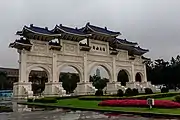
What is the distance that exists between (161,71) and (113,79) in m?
30.9

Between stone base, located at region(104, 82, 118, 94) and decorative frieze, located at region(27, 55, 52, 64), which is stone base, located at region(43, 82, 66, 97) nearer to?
decorative frieze, located at region(27, 55, 52, 64)

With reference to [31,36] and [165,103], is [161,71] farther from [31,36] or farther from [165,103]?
[165,103]

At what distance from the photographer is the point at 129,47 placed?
56.9m

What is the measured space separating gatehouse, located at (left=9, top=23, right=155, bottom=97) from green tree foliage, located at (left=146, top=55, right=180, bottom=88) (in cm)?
2073

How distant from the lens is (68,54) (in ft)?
140

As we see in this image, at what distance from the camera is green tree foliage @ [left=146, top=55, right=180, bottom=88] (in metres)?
70.8

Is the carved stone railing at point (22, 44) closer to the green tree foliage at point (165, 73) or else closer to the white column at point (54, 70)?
the white column at point (54, 70)

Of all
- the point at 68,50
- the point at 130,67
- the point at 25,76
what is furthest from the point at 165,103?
the point at 130,67

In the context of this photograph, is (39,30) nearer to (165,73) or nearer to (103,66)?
(103,66)

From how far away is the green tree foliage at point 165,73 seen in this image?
7081 centimetres

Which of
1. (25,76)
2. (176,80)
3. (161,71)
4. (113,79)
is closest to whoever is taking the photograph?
(25,76)

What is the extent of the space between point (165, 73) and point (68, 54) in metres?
41.0

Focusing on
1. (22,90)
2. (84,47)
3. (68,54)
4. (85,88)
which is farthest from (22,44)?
(85,88)

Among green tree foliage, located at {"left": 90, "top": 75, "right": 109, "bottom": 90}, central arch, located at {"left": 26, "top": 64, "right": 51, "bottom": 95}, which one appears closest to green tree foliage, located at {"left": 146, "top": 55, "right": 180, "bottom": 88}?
green tree foliage, located at {"left": 90, "top": 75, "right": 109, "bottom": 90}
